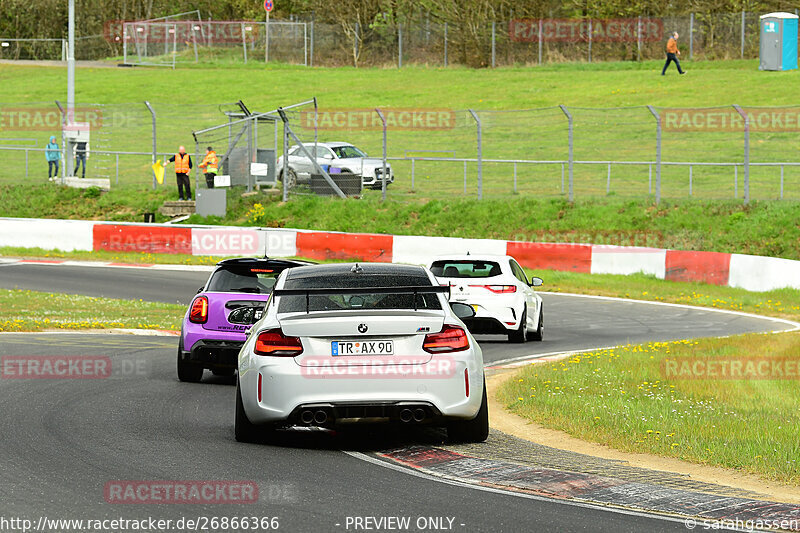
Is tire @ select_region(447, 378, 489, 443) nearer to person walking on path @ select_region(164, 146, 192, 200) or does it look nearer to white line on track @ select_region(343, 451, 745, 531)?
white line on track @ select_region(343, 451, 745, 531)

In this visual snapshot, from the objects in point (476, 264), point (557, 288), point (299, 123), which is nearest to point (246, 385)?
point (476, 264)

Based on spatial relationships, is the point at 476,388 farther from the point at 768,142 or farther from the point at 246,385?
the point at 768,142

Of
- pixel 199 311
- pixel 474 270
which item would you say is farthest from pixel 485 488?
pixel 474 270

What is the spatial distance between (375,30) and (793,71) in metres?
24.0

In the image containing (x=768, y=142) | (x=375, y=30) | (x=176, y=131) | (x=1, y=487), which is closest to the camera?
(x=1, y=487)

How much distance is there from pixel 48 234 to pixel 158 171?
6.13 meters

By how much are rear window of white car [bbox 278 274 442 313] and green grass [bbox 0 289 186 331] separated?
9.60m

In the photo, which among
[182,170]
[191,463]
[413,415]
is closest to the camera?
[191,463]

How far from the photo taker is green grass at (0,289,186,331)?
18.4m

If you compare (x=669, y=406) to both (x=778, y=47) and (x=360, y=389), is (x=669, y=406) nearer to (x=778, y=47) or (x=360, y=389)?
(x=360, y=389)

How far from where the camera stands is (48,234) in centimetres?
3300

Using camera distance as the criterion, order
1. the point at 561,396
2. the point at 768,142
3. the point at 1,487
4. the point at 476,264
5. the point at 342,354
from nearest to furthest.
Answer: the point at 1,487, the point at 342,354, the point at 561,396, the point at 476,264, the point at 768,142

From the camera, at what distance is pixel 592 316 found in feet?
69.9

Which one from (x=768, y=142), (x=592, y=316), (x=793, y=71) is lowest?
(x=592, y=316)
